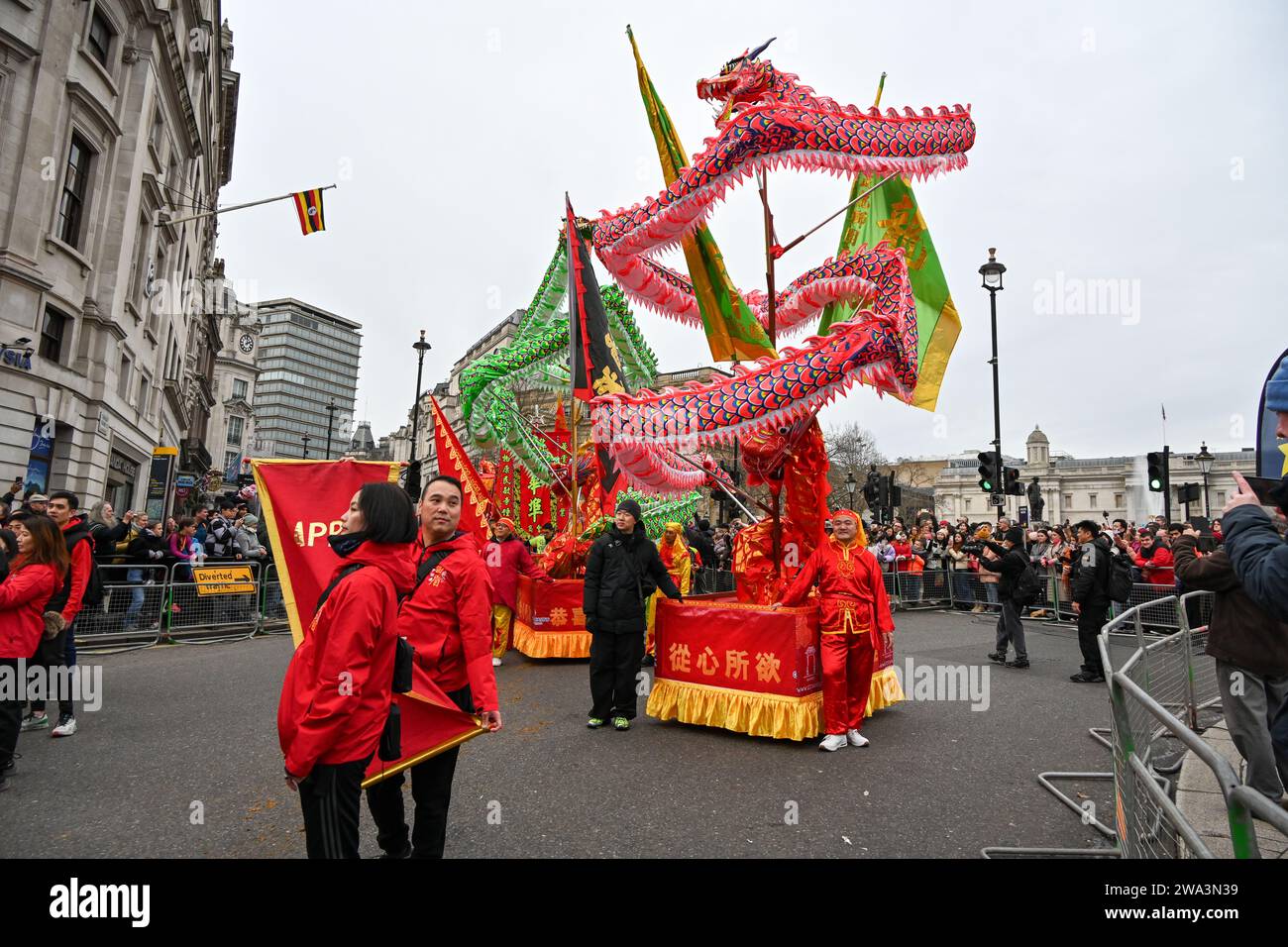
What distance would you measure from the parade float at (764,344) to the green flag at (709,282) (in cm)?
2

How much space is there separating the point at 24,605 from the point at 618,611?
13.9 feet

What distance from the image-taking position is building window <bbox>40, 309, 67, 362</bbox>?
14.9 meters

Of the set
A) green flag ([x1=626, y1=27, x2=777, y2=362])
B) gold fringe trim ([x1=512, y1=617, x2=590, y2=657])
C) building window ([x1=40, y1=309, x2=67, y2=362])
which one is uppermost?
building window ([x1=40, y1=309, x2=67, y2=362])

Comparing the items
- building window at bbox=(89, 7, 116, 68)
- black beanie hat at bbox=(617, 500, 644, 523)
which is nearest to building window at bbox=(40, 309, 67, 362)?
building window at bbox=(89, 7, 116, 68)

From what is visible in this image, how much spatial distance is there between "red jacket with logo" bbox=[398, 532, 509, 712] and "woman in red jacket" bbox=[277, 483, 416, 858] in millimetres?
556

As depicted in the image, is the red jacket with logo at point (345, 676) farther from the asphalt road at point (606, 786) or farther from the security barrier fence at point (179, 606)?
the security barrier fence at point (179, 606)

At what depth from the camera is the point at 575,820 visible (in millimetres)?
3754

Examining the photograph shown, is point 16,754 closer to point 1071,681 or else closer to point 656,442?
point 656,442

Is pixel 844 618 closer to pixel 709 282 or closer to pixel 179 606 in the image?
pixel 709 282

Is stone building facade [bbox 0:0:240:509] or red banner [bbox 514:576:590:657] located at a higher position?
stone building facade [bbox 0:0:240:509]

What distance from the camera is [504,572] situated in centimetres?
868

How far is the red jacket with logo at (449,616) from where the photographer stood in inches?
118

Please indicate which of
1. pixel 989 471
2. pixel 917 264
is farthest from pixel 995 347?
pixel 917 264

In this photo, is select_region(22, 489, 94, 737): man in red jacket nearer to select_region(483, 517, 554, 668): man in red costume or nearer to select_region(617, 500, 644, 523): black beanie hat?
select_region(483, 517, 554, 668): man in red costume
